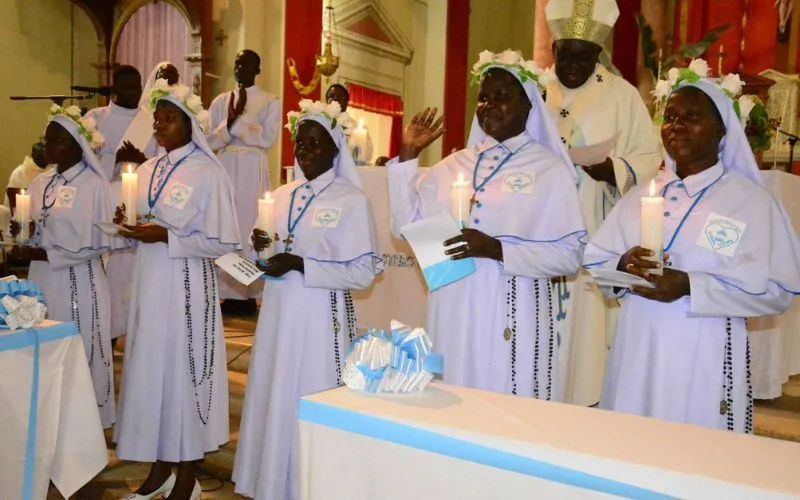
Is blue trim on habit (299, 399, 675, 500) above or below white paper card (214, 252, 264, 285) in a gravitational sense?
below

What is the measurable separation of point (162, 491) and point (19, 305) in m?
1.59

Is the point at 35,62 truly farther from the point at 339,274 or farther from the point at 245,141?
the point at 339,274

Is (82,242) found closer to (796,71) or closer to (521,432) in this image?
(521,432)

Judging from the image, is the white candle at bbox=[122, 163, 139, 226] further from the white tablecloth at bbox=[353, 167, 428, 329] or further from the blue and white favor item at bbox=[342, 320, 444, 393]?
the white tablecloth at bbox=[353, 167, 428, 329]

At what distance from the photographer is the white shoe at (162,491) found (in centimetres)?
412

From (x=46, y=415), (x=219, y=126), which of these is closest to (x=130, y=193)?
(x=46, y=415)

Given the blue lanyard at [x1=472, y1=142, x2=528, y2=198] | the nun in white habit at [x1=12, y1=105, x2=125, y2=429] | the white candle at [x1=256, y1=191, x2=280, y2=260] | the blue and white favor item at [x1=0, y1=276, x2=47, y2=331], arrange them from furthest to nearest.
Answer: the nun in white habit at [x1=12, y1=105, x2=125, y2=429] → the white candle at [x1=256, y1=191, x2=280, y2=260] → the blue lanyard at [x1=472, y1=142, x2=528, y2=198] → the blue and white favor item at [x1=0, y1=276, x2=47, y2=331]

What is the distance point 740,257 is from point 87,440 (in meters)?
2.75

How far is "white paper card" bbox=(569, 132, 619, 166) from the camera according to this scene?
361 cm

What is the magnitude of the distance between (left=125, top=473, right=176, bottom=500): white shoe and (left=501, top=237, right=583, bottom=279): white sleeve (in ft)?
7.53

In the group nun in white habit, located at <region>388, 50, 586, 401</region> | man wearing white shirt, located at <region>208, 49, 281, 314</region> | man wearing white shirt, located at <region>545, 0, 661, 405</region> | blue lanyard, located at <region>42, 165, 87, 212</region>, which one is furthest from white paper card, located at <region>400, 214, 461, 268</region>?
man wearing white shirt, located at <region>208, 49, 281, 314</region>

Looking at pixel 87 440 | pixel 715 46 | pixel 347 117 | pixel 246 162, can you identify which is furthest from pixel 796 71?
pixel 87 440

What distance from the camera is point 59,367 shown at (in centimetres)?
322

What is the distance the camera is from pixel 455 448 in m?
1.76
